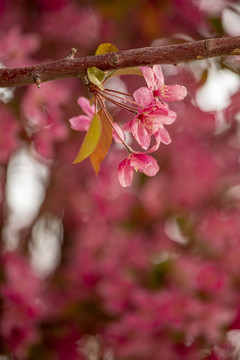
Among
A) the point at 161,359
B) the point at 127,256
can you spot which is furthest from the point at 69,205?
the point at 161,359

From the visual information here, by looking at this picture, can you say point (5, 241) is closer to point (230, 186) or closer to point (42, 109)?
point (42, 109)

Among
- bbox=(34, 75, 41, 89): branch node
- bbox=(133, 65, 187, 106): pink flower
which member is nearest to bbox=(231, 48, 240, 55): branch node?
bbox=(133, 65, 187, 106): pink flower

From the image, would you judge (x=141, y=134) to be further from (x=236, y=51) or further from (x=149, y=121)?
(x=236, y=51)

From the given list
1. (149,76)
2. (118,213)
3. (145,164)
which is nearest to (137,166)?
(145,164)

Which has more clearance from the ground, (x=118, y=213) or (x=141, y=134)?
(x=141, y=134)

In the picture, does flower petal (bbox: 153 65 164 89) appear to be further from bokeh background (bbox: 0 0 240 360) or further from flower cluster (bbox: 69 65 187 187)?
bokeh background (bbox: 0 0 240 360)

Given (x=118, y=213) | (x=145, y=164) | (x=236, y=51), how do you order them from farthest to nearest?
(x=118, y=213)
(x=145, y=164)
(x=236, y=51)

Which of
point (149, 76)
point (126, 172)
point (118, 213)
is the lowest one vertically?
point (118, 213)
